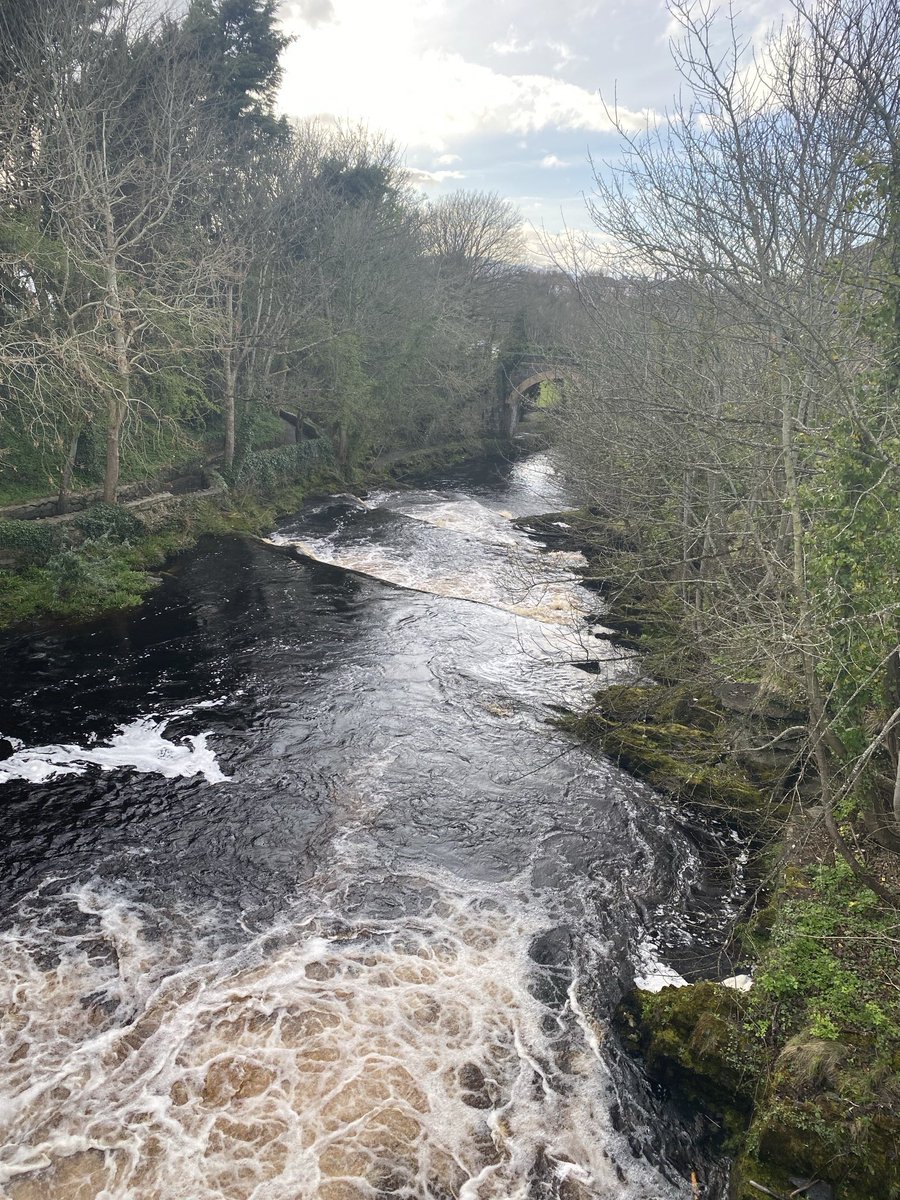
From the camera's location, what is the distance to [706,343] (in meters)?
13.6

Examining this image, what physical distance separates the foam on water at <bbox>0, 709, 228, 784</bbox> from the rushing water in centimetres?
4

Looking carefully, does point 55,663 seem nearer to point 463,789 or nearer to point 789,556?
point 463,789

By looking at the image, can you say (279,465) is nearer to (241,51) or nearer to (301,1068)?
(241,51)

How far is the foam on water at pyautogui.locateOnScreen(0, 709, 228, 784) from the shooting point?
11219mm

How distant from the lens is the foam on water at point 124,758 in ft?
36.8

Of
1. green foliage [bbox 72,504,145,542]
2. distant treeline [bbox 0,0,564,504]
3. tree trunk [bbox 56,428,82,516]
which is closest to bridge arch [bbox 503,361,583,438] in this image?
distant treeline [bbox 0,0,564,504]

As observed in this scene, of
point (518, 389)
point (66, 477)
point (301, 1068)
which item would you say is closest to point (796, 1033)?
point (301, 1068)

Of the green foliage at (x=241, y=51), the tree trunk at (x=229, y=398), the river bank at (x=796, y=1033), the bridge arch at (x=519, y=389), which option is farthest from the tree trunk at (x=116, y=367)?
the bridge arch at (x=519, y=389)

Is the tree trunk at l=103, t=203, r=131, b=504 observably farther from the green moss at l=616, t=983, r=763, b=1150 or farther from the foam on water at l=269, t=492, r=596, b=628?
the green moss at l=616, t=983, r=763, b=1150

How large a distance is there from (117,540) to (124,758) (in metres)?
10.2

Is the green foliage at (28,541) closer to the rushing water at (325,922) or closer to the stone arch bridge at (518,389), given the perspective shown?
the rushing water at (325,922)

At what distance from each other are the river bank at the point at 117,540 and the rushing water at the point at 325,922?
1.45 meters

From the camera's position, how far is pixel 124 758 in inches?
461

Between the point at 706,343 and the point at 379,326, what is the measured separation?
73.3 ft
